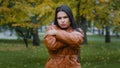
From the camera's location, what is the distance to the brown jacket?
15.1ft

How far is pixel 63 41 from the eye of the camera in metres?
4.59

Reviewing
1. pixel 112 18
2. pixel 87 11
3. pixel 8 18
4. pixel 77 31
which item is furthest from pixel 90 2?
pixel 77 31

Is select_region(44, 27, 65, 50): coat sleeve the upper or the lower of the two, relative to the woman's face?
lower

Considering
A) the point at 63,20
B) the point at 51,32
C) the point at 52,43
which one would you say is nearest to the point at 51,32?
the point at 51,32

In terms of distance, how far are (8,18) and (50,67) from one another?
946 centimetres

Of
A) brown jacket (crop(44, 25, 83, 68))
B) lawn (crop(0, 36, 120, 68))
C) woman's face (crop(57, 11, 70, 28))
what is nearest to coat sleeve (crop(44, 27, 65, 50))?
brown jacket (crop(44, 25, 83, 68))

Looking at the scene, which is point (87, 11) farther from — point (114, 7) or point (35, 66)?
point (35, 66)

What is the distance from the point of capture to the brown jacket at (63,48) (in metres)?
4.59

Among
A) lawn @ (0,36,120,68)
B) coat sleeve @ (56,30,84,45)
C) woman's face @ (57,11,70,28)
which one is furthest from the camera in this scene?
lawn @ (0,36,120,68)

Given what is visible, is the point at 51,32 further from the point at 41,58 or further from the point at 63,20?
the point at 41,58

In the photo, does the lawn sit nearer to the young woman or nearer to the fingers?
the young woman

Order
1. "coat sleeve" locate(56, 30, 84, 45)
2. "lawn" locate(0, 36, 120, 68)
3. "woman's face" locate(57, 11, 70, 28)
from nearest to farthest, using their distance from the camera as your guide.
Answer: "coat sleeve" locate(56, 30, 84, 45) < "woman's face" locate(57, 11, 70, 28) < "lawn" locate(0, 36, 120, 68)

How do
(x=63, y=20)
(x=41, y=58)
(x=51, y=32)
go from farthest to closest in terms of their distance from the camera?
(x=41, y=58)
(x=63, y=20)
(x=51, y=32)

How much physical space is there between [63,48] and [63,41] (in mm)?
107
